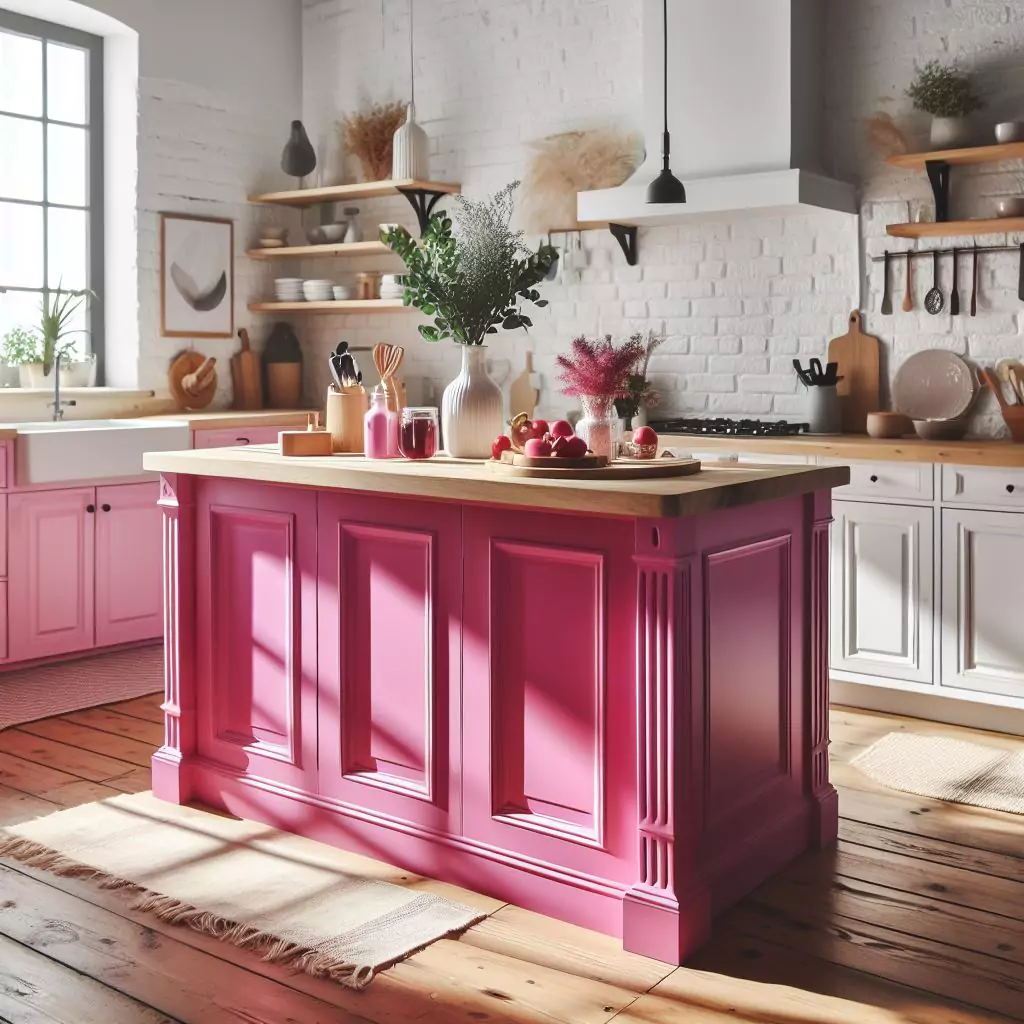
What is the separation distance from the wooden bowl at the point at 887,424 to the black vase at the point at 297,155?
11.0ft

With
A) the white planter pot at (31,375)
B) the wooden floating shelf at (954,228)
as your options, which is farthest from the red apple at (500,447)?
the white planter pot at (31,375)

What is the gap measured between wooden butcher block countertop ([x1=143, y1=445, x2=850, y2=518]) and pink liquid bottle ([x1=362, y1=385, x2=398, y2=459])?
A: 0.17 feet

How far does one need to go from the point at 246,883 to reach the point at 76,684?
2.16 metres

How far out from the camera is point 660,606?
101 inches

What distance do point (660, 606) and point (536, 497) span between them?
1.17 feet

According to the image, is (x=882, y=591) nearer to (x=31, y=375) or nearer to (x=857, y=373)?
(x=857, y=373)

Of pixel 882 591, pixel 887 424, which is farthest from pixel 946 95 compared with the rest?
pixel 882 591

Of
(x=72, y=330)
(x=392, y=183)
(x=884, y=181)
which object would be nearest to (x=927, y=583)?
(x=884, y=181)

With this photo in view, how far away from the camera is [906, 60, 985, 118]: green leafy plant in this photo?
462 cm

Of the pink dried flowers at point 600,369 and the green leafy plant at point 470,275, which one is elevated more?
the green leafy plant at point 470,275

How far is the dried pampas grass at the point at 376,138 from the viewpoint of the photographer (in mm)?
6289

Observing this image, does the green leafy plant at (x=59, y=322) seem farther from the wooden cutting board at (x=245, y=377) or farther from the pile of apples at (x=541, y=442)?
the pile of apples at (x=541, y=442)

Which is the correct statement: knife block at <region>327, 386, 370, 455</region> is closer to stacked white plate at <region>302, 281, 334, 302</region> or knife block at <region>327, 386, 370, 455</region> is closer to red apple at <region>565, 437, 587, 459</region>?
red apple at <region>565, 437, 587, 459</region>

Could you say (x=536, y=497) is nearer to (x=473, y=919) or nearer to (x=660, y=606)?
(x=660, y=606)
